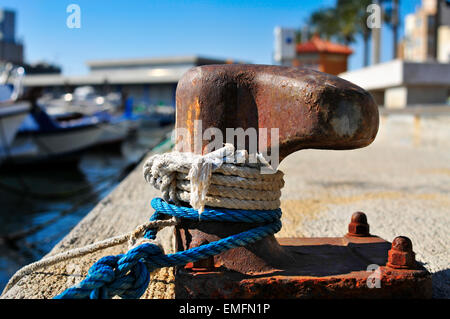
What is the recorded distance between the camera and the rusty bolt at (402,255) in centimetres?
150

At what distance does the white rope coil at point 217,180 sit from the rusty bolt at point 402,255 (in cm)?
44

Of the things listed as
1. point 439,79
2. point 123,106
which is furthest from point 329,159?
point 123,106

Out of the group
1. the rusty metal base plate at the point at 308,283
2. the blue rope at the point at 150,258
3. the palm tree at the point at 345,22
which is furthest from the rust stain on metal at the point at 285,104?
the palm tree at the point at 345,22

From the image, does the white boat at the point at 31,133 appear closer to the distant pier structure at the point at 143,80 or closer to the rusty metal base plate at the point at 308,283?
the rusty metal base plate at the point at 308,283

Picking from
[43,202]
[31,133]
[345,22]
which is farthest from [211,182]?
[345,22]

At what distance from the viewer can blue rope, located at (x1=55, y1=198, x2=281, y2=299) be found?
4.39 ft

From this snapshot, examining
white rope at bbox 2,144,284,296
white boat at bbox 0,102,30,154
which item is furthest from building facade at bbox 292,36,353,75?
white rope at bbox 2,144,284,296

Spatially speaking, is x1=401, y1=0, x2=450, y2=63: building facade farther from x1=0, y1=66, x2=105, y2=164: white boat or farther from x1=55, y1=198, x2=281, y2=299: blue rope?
x1=55, y1=198, x2=281, y2=299: blue rope

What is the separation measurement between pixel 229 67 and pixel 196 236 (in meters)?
0.62

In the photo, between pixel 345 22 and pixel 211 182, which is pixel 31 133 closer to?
pixel 211 182

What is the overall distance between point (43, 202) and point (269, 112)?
7347mm

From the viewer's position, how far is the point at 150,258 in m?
1.48

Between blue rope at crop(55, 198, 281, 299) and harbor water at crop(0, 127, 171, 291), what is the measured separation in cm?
276
